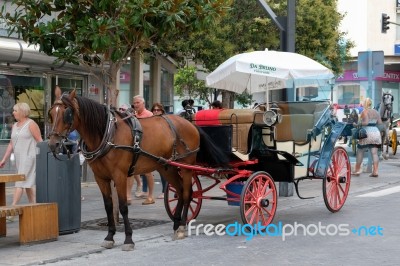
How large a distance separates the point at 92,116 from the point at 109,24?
1.77 meters

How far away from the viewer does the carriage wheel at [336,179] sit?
434 inches

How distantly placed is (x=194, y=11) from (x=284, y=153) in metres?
2.48

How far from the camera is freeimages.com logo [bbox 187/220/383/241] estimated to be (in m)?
9.22

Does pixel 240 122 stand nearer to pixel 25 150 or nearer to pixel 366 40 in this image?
pixel 25 150

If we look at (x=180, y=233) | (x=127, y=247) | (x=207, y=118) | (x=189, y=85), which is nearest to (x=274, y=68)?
(x=207, y=118)

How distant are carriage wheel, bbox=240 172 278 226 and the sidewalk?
1.01 meters

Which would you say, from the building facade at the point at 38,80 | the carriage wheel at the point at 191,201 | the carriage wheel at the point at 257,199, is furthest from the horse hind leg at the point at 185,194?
the building facade at the point at 38,80

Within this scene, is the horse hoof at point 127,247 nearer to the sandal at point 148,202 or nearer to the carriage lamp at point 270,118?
the carriage lamp at point 270,118

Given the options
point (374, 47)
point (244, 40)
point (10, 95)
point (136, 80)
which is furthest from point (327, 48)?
point (374, 47)

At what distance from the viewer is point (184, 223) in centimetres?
920

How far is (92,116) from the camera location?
26.9 ft

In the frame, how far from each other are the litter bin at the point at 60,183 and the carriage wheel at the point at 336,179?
3.96 m

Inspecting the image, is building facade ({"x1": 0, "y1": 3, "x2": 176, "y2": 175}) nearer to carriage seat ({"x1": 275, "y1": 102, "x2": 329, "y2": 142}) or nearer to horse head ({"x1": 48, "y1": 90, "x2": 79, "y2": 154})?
carriage seat ({"x1": 275, "y1": 102, "x2": 329, "y2": 142})

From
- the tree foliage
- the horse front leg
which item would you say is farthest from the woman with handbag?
the horse front leg
